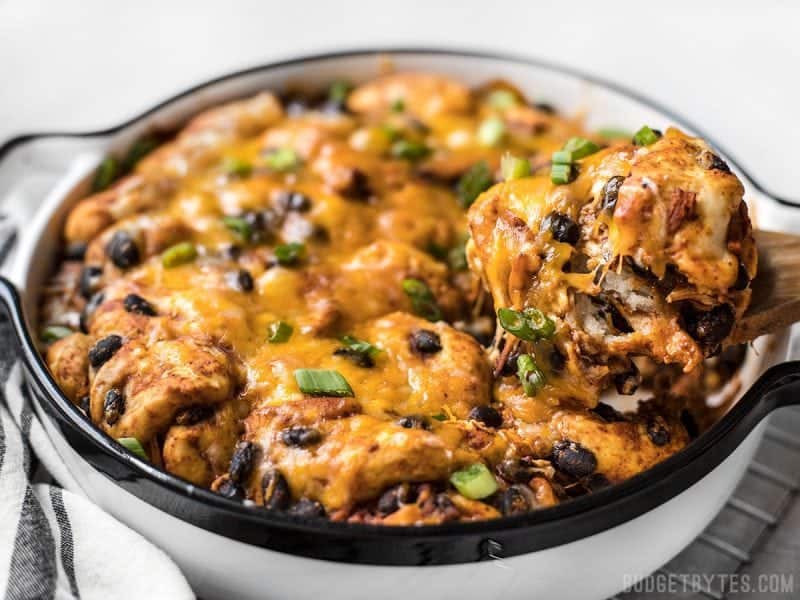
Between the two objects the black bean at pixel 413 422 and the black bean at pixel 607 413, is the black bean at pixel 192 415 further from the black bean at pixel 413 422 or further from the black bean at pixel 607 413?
the black bean at pixel 607 413

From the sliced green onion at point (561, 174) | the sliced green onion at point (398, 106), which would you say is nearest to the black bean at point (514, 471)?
the sliced green onion at point (561, 174)

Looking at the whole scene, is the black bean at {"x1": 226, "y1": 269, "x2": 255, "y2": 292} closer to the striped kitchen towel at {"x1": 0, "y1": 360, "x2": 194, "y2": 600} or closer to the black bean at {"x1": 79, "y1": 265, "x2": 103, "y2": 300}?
the black bean at {"x1": 79, "y1": 265, "x2": 103, "y2": 300}

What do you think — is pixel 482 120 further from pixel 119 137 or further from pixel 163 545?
pixel 163 545

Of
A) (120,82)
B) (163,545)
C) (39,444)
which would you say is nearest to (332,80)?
(120,82)

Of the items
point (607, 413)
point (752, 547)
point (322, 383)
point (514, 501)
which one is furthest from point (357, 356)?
point (752, 547)

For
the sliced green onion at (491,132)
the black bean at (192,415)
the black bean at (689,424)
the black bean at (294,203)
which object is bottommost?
the black bean at (689,424)

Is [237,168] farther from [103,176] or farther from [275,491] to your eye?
[275,491]
